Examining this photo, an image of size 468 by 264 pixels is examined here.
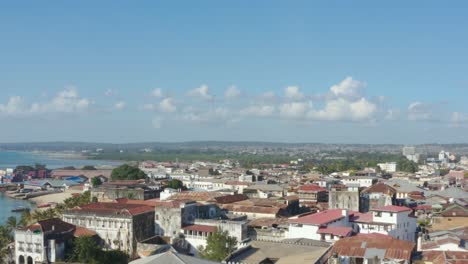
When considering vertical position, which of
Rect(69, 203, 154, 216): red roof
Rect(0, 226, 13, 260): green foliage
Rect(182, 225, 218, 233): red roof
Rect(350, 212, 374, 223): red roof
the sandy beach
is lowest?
the sandy beach

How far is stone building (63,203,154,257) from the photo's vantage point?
1152 inches

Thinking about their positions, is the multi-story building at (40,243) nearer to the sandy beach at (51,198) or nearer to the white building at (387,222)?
the white building at (387,222)

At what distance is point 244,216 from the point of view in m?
32.9

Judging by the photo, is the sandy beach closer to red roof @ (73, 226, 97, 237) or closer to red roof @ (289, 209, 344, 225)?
red roof @ (73, 226, 97, 237)

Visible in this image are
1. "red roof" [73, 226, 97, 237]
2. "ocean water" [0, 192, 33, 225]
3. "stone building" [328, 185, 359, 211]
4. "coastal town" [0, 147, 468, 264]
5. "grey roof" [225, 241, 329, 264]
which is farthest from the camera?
"ocean water" [0, 192, 33, 225]

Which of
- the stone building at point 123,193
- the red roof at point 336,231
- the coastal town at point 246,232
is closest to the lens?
the coastal town at point 246,232

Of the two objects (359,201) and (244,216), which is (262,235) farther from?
(359,201)

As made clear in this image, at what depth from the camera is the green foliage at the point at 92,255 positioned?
24500 mm

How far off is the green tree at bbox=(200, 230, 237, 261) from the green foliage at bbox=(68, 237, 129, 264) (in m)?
3.90

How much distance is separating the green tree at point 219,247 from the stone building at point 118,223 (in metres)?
5.47

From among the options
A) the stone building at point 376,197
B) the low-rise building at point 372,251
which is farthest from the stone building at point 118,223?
the stone building at point 376,197

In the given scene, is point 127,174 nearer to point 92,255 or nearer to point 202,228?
point 202,228

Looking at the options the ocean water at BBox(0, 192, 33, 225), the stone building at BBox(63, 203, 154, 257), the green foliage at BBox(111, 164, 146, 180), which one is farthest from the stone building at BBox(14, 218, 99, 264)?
the green foliage at BBox(111, 164, 146, 180)

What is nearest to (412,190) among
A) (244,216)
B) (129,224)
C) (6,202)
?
(244,216)
